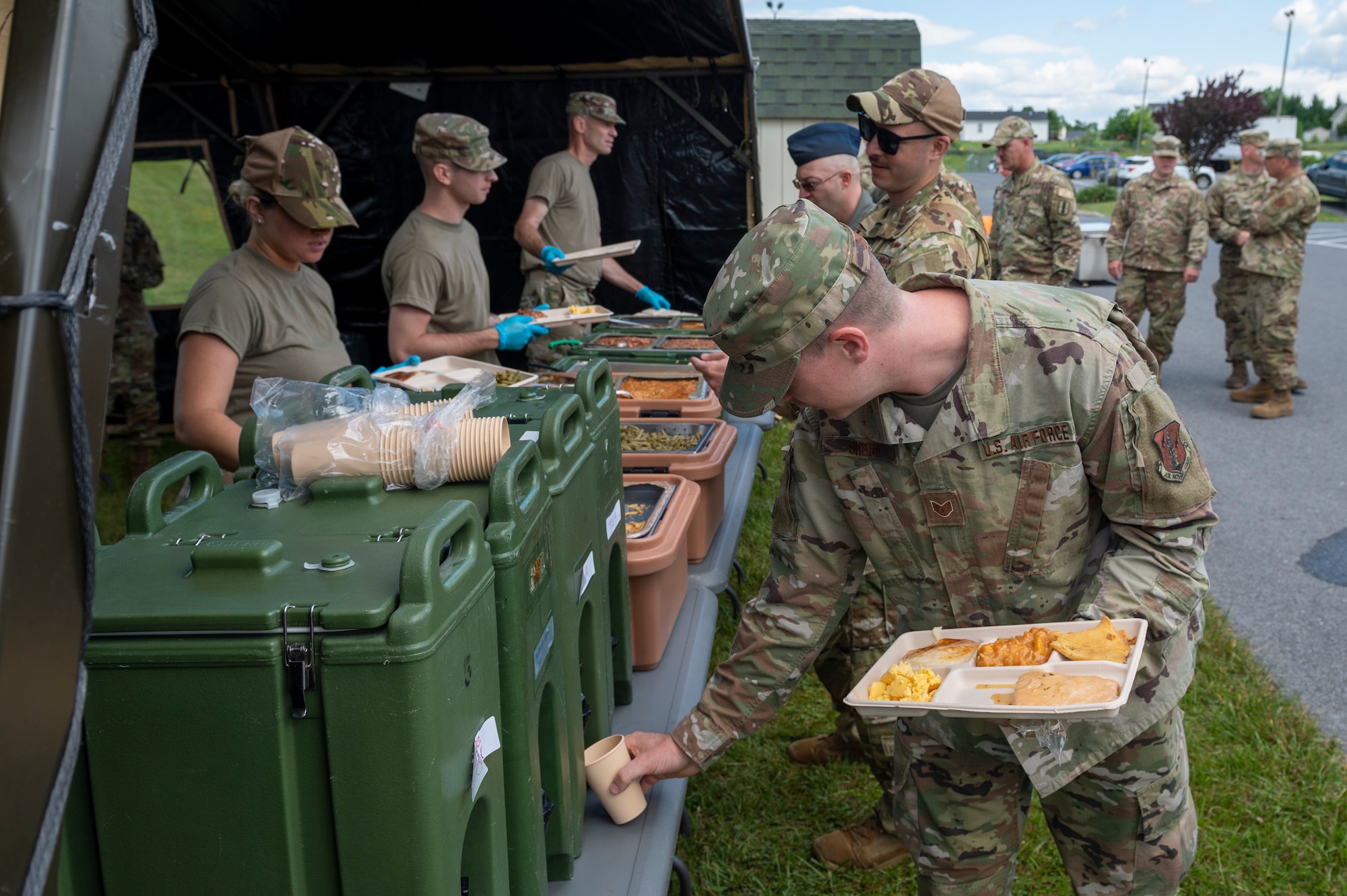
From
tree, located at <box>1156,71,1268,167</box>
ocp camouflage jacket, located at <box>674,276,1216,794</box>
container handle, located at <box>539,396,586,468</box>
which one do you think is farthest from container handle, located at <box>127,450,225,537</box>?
tree, located at <box>1156,71,1268,167</box>

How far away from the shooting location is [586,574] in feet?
6.48

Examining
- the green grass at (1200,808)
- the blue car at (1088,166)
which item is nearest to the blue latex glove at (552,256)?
the green grass at (1200,808)

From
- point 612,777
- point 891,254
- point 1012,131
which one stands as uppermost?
point 1012,131

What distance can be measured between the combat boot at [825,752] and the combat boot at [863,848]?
1.49 ft

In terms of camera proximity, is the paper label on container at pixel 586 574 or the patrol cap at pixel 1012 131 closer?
the paper label on container at pixel 586 574

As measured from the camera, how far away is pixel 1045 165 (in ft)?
28.6

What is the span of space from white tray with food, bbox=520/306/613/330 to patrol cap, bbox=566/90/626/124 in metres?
1.31

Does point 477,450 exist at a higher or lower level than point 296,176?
lower

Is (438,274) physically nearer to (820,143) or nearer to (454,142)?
(454,142)

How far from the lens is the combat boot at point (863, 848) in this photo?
2967 mm

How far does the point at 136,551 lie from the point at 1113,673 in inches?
54.7

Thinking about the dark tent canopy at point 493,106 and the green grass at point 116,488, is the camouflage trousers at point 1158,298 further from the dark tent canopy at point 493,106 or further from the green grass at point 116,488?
the green grass at point 116,488

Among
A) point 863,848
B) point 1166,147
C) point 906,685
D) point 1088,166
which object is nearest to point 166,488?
point 906,685

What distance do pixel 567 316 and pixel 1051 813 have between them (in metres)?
3.16
